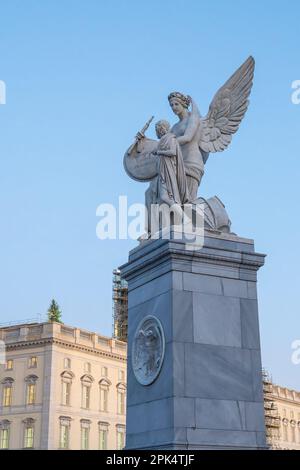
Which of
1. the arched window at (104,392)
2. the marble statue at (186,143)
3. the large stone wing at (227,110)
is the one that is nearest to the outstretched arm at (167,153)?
the marble statue at (186,143)

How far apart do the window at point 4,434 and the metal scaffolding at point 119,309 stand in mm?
17365

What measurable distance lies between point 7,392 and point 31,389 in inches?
105

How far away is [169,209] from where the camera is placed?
12.0m

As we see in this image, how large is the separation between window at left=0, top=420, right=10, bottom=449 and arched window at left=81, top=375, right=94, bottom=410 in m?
7.04

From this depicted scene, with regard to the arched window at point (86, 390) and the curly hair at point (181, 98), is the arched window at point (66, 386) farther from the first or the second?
the curly hair at point (181, 98)

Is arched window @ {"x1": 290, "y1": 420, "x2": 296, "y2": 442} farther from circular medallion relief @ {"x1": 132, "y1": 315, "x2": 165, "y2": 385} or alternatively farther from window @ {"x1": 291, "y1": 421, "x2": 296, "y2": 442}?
circular medallion relief @ {"x1": 132, "y1": 315, "x2": 165, "y2": 385}

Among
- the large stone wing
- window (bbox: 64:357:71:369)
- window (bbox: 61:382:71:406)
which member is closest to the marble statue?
the large stone wing

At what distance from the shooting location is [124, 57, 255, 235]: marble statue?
1223cm

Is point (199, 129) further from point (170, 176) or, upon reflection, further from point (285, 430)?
point (285, 430)

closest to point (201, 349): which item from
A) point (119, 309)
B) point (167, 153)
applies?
point (167, 153)

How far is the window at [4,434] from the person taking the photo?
6188 cm

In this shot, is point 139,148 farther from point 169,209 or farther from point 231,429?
point 231,429
